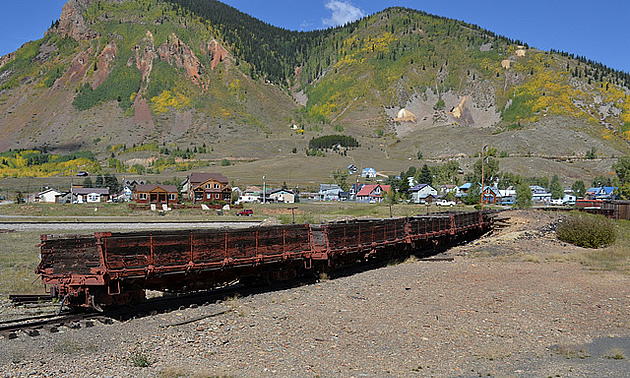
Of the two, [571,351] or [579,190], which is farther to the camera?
[579,190]

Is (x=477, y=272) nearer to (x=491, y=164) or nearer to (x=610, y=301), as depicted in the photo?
(x=610, y=301)

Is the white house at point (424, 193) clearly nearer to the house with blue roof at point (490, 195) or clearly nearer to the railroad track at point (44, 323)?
the house with blue roof at point (490, 195)

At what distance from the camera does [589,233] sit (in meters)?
38.0

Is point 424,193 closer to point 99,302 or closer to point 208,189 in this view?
point 208,189

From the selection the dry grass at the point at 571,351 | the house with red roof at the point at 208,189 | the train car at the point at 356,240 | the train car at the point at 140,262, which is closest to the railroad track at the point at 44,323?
the train car at the point at 140,262

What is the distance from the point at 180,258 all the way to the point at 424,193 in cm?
12042

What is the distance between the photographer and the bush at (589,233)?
37.7 metres

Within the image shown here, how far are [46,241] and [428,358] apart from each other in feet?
36.0

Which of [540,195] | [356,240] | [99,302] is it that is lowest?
[99,302]

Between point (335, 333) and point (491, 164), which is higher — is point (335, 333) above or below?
below

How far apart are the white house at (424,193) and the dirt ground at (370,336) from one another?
106052 millimetres

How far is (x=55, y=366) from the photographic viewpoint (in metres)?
10.1

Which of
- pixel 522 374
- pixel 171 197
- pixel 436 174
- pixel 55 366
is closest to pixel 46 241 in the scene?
pixel 55 366

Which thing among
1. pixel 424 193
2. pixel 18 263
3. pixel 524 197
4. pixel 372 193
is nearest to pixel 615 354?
pixel 18 263
